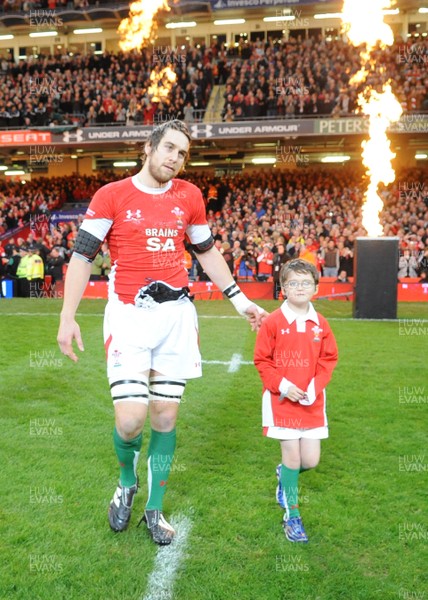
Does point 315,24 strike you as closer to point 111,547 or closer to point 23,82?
point 23,82

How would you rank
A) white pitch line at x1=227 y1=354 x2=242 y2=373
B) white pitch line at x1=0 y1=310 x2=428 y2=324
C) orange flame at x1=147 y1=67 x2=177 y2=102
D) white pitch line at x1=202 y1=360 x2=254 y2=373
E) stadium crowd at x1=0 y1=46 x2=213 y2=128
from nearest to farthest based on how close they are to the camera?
white pitch line at x1=227 y1=354 x2=242 y2=373, white pitch line at x1=202 y1=360 x2=254 y2=373, white pitch line at x1=0 y1=310 x2=428 y2=324, stadium crowd at x1=0 y1=46 x2=213 y2=128, orange flame at x1=147 y1=67 x2=177 y2=102

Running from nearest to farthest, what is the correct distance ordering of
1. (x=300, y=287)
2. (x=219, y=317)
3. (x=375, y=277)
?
(x=300, y=287)
(x=375, y=277)
(x=219, y=317)

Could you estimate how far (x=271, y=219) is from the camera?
22.3 m

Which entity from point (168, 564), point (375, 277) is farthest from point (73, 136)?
point (168, 564)

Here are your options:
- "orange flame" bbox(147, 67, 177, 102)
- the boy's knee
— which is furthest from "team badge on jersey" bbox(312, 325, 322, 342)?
"orange flame" bbox(147, 67, 177, 102)

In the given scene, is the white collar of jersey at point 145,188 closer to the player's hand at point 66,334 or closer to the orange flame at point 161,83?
the player's hand at point 66,334

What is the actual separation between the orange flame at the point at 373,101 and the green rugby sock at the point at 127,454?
10490 mm

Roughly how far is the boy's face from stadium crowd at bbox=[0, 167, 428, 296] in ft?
41.6

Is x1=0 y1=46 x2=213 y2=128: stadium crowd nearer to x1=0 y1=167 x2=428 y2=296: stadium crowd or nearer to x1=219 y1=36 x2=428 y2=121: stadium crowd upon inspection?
x1=219 y1=36 x2=428 y2=121: stadium crowd

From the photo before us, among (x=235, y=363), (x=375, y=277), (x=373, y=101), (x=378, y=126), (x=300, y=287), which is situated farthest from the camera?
(x=373, y=101)

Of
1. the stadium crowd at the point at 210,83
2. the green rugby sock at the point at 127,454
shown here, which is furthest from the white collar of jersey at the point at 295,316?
the stadium crowd at the point at 210,83

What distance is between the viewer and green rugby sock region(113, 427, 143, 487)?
340cm

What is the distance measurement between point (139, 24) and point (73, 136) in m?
11.9

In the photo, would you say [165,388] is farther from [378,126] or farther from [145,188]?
[378,126]
